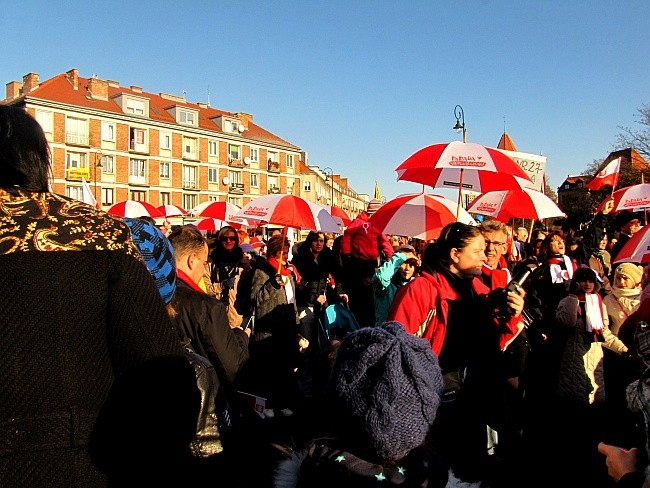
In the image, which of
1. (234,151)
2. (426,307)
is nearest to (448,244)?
(426,307)

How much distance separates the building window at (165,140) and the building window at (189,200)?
5.47 m

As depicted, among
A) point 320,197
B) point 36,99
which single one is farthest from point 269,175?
point 36,99

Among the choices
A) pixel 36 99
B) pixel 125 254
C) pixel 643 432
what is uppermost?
pixel 36 99

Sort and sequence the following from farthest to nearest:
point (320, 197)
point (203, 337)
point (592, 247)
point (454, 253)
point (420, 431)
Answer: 1. point (320, 197)
2. point (592, 247)
3. point (454, 253)
4. point (203, 337)
5. point (420, 431)

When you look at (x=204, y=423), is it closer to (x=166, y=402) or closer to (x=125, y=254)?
(x=166, y=402)

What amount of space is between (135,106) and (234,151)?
43.3ft

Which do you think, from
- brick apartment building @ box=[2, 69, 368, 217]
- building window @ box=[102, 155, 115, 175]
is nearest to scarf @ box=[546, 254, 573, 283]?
brick apartment building @ box=[2, 69, 368, 217]

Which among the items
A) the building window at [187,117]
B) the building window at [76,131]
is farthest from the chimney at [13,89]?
the building window at [187,117]

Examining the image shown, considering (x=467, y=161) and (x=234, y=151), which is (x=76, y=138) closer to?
(x=234, y=151)

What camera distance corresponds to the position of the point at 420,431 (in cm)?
190

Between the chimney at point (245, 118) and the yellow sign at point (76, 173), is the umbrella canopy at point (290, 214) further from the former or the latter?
the chimney at point (245, 118)

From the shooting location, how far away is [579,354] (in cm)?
536

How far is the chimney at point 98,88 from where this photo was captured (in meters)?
55.3

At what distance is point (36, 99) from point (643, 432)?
5463 cm
